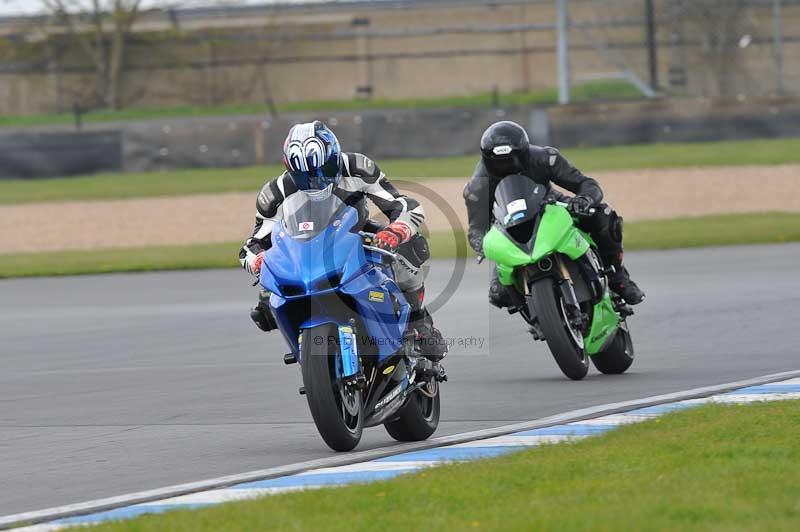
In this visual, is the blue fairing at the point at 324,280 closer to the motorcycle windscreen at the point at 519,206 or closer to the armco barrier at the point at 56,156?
the motorcycle windscreen at the point at 519,206

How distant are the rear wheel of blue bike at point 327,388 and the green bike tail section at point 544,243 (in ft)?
8.97

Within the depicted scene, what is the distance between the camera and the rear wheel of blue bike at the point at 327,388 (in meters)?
7.31

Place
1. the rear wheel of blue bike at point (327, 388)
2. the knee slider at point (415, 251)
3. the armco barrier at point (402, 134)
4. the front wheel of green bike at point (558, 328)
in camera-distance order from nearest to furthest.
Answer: the rear wheel of blue bike at point (327, 388) → the knee slider at point (415, 251) → the front wheel of green bike at point (558, 328) → the armco barrier at point (402, 134)

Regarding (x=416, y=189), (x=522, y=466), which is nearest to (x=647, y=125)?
(x=416, y=189)

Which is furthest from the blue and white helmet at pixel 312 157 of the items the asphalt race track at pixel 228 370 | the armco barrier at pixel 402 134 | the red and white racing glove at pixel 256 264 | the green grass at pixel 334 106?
the green grass at pixel 334 106

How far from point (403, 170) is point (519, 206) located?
21.8m

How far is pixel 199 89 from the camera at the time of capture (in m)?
53.0

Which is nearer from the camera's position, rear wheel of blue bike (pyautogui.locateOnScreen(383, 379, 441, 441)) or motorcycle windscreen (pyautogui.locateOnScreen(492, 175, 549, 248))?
rear wheel of blue bike (pyautogui.locateOnScreen(383, 379, 441, 441))

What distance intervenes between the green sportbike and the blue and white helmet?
2.66 metres

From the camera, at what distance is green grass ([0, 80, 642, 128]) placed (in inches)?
1727

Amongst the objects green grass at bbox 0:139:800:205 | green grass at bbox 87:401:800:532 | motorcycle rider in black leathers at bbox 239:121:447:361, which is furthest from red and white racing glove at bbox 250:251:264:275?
green grass at bbox 0:139:800:205

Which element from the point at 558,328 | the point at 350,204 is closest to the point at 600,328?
the point at 558,328

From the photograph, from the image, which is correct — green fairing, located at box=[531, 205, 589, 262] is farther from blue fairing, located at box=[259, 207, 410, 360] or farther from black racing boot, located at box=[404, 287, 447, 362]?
blue fairing, located at box=[259, 207, 410, 360]

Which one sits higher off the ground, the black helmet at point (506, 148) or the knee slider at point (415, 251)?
the black helmet at point (506, 148)
